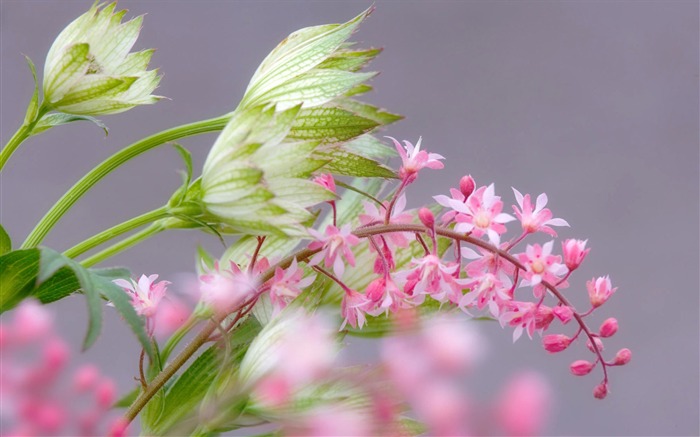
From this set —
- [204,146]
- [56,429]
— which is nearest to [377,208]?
[56,429]

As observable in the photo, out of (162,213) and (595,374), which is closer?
(162,213)

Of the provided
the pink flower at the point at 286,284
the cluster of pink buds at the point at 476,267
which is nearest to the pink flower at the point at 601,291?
the cluster of pink buds at the point at 476,267

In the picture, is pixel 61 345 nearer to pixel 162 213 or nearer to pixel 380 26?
pixel 162 213

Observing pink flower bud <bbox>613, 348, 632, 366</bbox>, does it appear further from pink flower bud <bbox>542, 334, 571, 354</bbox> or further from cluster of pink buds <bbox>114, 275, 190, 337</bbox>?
cluster of pink buds <bbox>114, 275, 190, 337</bbox>

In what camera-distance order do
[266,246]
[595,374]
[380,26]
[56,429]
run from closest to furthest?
[56,429]
[266,246]
[595,374]
[380,26]

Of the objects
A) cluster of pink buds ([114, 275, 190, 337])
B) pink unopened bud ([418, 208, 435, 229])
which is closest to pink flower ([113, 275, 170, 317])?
cluster of pink buds ([114, 275, 190, 337])

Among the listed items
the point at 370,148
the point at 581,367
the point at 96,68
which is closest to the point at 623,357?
the point at 581,367
